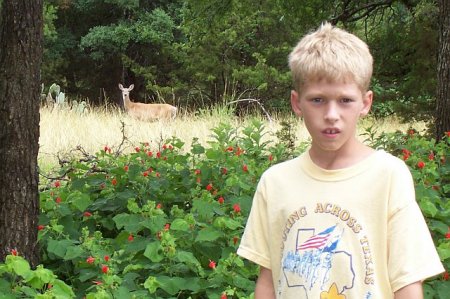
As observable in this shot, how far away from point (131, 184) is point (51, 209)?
663mm

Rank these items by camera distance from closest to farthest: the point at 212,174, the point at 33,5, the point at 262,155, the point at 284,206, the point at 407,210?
the point at 407,210
the point at 284,206
the point at 33,5
the point at 212,174
the point at 262,155

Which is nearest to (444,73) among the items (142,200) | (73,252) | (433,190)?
(433,190)

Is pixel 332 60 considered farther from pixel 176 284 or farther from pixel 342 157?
pixel 176 284

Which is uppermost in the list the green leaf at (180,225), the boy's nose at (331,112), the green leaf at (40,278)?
the boy's nose at (331,112)

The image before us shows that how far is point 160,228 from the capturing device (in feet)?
12.0

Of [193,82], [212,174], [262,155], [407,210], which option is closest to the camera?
[407,210]

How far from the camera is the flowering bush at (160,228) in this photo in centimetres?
331

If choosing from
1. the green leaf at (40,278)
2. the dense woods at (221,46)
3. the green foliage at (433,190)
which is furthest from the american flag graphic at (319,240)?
the dense woods at (221,46)

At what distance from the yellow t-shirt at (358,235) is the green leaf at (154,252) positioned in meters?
1.41

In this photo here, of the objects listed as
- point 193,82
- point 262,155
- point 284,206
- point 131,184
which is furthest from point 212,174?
point 193,82

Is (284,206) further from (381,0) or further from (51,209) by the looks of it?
(381,0)

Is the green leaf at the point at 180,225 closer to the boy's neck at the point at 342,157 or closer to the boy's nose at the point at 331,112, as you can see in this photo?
the boy's neck at the point at 342,157

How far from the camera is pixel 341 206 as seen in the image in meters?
2.01

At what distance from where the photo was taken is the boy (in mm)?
1978
